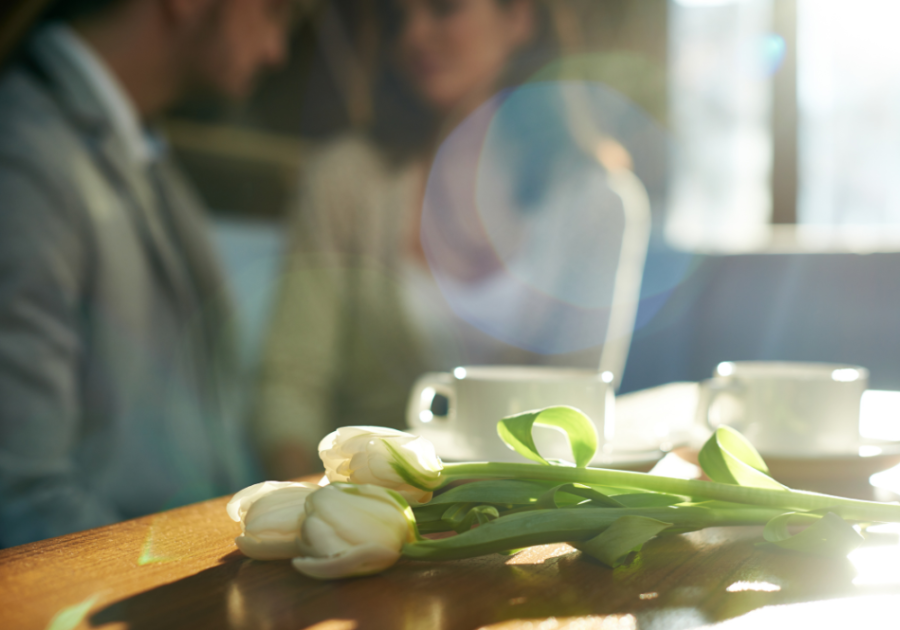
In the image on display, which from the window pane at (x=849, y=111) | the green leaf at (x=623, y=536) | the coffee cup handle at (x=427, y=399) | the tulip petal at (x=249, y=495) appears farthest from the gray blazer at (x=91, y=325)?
the window pane at (x=849, y=111)

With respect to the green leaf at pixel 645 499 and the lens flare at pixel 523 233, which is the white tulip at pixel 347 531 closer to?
the green leaf at pixel 645 499

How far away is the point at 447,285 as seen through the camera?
6.02 ft

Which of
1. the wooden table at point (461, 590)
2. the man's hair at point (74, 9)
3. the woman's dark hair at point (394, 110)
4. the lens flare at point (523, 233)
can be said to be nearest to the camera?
the wooden table at point (461, 590)

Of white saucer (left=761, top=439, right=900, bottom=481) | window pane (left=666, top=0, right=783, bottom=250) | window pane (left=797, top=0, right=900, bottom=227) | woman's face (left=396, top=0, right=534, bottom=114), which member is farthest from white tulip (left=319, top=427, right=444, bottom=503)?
window pane (left=797, top=0, right=900, bottom=227)

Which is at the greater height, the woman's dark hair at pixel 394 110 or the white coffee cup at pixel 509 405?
the woman's dark hair at pixel 394 110

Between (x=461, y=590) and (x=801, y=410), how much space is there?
0.36 metres

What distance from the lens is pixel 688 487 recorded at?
30 centimetres

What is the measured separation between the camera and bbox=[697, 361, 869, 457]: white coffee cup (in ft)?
1.69

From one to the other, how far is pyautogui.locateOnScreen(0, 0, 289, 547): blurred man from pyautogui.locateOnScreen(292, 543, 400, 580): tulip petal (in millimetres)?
1105

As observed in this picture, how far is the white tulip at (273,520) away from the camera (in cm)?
27

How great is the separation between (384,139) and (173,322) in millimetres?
768

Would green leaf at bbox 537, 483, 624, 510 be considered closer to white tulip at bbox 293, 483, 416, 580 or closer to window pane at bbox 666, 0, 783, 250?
white tulip at bbox 293, 483, 416, 580

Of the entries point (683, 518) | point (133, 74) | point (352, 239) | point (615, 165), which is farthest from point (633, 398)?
point (615, 165)

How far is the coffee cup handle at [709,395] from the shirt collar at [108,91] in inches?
47.9
